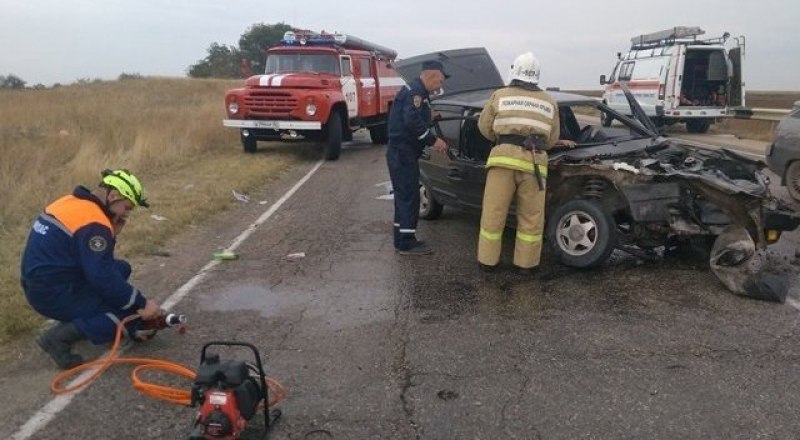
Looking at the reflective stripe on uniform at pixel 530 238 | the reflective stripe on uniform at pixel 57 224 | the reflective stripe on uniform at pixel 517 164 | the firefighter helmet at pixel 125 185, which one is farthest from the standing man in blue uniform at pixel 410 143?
the reflective stripe on uniform at pixel 57 224

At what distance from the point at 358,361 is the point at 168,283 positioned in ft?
7.93

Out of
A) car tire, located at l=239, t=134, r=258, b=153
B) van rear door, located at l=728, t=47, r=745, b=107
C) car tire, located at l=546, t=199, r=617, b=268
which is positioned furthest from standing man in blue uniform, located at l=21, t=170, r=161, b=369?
van rear door, located at l=728, t=47, r=745, b=107

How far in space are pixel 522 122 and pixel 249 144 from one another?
1056 cm

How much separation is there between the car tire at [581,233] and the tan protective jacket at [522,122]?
42 centimetres

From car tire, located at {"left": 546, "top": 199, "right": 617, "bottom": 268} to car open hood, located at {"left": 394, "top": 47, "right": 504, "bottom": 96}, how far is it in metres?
2.93

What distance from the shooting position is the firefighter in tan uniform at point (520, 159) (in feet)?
18.4

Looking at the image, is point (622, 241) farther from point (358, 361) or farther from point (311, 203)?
point (311, 203)

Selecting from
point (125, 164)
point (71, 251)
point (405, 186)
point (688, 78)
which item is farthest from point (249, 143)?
point (688, 78)

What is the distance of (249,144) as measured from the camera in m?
15.2

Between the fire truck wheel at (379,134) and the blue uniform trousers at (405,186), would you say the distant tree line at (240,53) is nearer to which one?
the fire truck wheel at (379,134)

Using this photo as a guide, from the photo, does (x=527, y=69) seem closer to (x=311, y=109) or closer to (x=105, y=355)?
(x=105, y=355)

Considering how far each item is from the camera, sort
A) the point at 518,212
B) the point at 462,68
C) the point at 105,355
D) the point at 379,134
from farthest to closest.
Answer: the point at 379,134 → the point at 462,68 → the point at 518,212 → the point at 105,355

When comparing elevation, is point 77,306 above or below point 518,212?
below

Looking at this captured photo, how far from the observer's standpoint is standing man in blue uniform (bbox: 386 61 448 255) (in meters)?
6.37
